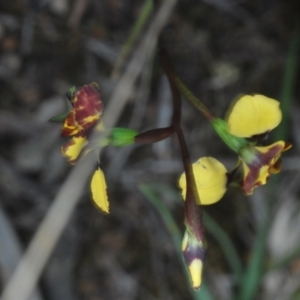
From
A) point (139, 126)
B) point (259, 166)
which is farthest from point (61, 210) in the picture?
point (259, 166)

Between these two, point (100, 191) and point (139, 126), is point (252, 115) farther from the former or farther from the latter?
point (139, 126)

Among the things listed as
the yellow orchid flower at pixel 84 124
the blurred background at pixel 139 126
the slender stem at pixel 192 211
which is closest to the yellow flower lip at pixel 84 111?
the yellow orchid flower at pixel 84 124

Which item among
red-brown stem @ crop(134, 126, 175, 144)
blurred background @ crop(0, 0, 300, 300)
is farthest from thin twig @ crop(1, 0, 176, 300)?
red-brown stem @ crop(134, 126, 175, 144)

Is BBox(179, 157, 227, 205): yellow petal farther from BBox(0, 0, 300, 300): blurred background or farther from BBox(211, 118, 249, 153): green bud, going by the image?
BBox(0, 0, 300, 300): blurred background

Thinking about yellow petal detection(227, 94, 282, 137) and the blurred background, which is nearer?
yellow petal detection(227, 94, 282, 137)

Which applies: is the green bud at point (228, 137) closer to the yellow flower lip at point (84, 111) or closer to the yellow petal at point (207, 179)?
the yellow petal at point (207, 179)
